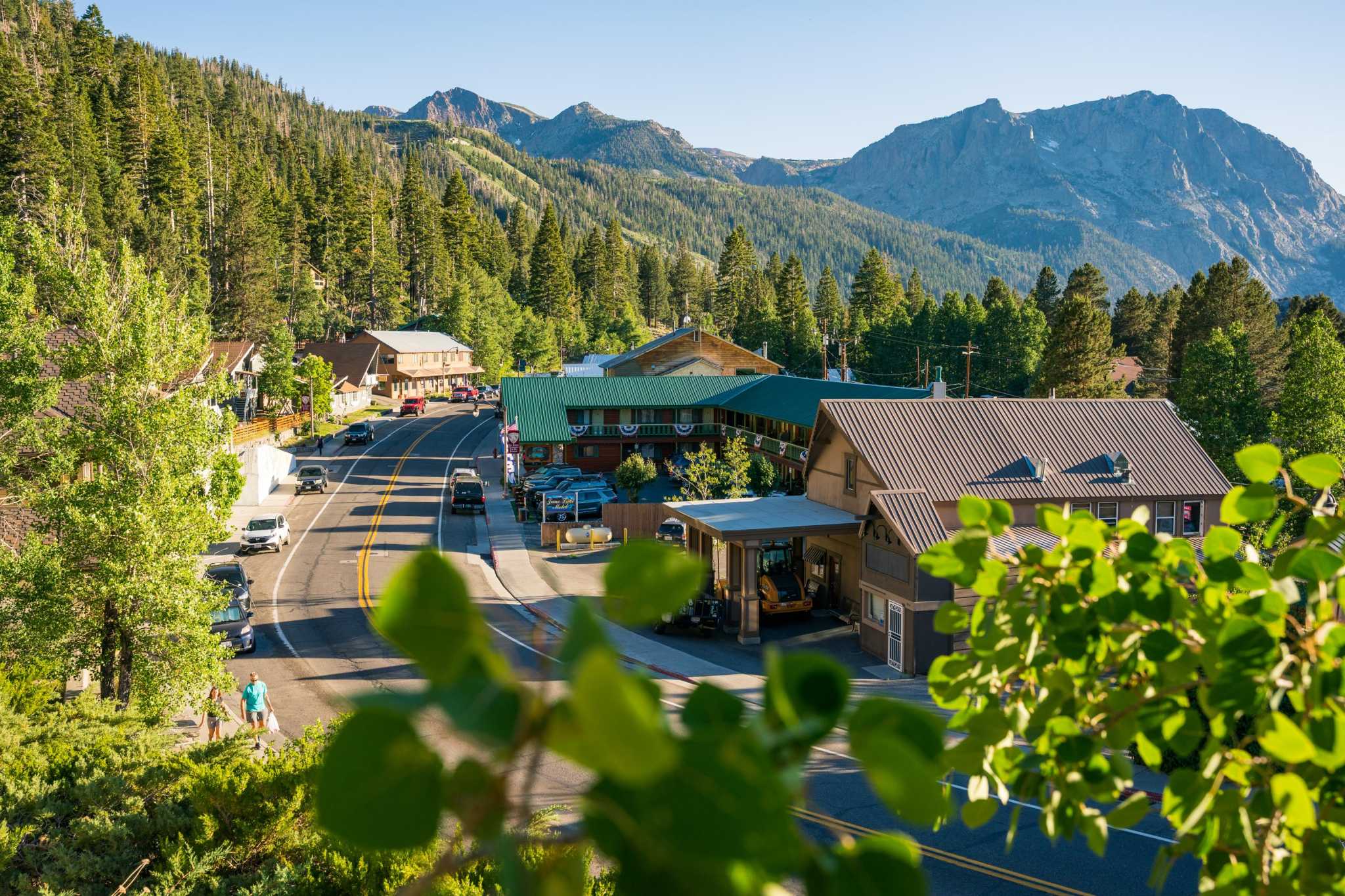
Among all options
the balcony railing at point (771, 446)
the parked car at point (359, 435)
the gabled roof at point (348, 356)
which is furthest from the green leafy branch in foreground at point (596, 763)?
the gabled roof at point (348, 356)

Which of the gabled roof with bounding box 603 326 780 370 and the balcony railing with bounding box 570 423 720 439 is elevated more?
the gabled roof with bounding box 603 326 780 370

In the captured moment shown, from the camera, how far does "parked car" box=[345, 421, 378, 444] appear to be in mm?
66812

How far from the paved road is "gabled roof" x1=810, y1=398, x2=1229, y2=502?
33.8 ft

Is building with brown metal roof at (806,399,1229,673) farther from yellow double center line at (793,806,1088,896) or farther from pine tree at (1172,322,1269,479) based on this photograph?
pine tree at (1172,322,1269,479)

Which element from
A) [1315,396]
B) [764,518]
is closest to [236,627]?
[764,518]

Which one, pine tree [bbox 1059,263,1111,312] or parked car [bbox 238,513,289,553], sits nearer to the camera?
parked car [bbox 238,513,289,553]

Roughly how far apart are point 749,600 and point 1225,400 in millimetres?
31217

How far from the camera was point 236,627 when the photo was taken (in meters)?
24.5

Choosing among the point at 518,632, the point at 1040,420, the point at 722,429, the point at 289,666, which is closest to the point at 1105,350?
the point at 722,429

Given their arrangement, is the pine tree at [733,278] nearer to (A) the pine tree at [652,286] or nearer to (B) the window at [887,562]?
(A) the pine tree at [652,286]

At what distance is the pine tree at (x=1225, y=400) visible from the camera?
147ft

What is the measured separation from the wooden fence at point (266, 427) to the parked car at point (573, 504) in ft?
61.7

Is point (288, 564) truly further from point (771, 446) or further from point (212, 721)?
point (771, 446)

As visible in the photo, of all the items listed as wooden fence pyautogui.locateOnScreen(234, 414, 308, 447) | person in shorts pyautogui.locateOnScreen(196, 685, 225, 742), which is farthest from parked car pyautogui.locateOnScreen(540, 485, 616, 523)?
person in shorts pyautogui.locateOnScreen(196, 685, 225, 742)
